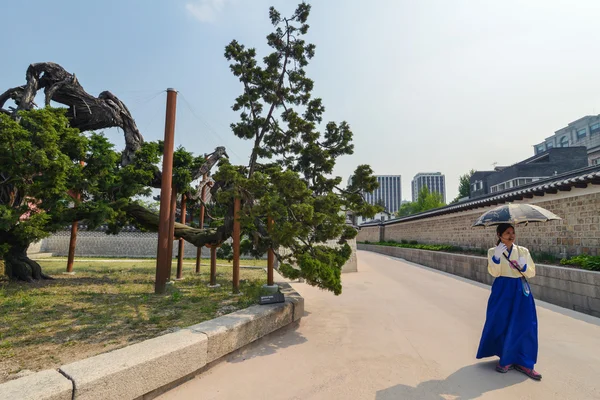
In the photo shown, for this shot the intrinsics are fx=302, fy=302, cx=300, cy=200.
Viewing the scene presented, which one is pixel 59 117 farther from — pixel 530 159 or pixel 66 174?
pixel 530 159

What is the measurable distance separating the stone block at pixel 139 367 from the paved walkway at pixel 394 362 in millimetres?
205

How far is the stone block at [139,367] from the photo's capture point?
1997mm

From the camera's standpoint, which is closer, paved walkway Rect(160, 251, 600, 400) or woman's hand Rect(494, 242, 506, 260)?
paved walkway Rect(160, 251, 600, 400)

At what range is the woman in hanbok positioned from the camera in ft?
9.24

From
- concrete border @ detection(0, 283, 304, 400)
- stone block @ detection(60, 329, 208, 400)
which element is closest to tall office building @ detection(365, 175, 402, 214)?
concrete border @ detection(0, 283, 304, 400)

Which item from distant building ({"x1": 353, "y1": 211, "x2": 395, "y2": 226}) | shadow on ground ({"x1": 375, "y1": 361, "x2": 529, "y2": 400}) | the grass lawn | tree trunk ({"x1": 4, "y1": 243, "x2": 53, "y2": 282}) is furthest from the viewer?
distant building ({"x1": 353, "y1": 211, "x2": 395, "y2": 226})

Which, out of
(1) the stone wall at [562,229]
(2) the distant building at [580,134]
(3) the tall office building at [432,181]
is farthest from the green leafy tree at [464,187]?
(3) the tall office building at [432,181]

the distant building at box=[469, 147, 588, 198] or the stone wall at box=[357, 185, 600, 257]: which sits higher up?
the distant building at box=[469, 147, 588, 198]

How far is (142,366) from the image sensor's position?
223cm

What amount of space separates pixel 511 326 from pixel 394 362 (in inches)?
45.7

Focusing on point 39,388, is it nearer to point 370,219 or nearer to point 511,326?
point 511,326

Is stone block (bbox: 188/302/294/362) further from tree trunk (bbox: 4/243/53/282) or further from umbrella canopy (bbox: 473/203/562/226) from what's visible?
tree trunk (bbox: 4/243/53/282)

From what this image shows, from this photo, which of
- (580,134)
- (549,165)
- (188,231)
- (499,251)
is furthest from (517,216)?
(580,134)

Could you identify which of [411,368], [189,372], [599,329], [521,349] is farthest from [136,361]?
[599,329]
